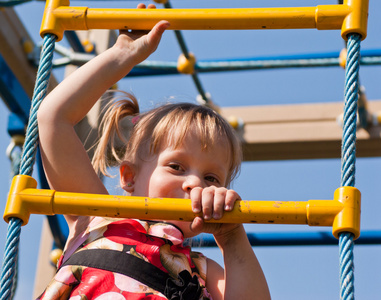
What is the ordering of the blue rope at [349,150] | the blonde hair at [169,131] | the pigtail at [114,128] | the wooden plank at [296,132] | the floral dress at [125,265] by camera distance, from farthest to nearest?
the wooden plank at [296,132], the pigtail at [114,128], the blonde hair at [169,131], the floral dress at [125,265], the blue rope at [349,150]

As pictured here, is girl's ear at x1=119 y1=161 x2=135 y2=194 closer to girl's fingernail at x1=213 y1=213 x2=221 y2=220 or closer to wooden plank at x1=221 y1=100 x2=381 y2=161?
girl's fingernail at x1=213 y1=213 x2=221 y2=220

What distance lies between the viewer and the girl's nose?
1504mm

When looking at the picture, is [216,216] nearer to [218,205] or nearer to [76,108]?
[218,205]

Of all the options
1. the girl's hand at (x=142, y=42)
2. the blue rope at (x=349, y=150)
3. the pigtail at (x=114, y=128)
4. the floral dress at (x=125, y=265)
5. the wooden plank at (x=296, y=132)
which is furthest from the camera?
the wooden plank at (x=296, y=132)

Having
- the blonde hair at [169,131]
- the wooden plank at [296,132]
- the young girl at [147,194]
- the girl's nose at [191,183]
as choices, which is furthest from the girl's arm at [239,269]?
the wooden plank at [296,132]

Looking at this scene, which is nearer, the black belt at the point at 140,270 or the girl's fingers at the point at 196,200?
the girl's fingers at the point at 196,200

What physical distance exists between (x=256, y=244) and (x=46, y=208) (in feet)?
5.39

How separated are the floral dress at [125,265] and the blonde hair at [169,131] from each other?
202mm

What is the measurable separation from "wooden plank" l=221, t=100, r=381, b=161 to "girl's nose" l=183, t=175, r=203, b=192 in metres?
1.43

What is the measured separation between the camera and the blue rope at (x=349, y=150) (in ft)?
3.96

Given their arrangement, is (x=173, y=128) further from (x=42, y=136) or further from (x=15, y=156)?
(x=15, y=156)

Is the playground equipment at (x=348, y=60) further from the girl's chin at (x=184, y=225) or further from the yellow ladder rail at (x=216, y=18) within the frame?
the girl's chin at (x=184, y=225)

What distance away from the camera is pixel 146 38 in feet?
4.95

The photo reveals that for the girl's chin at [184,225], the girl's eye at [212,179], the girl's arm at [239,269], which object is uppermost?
the girl's eye at [212,179]
